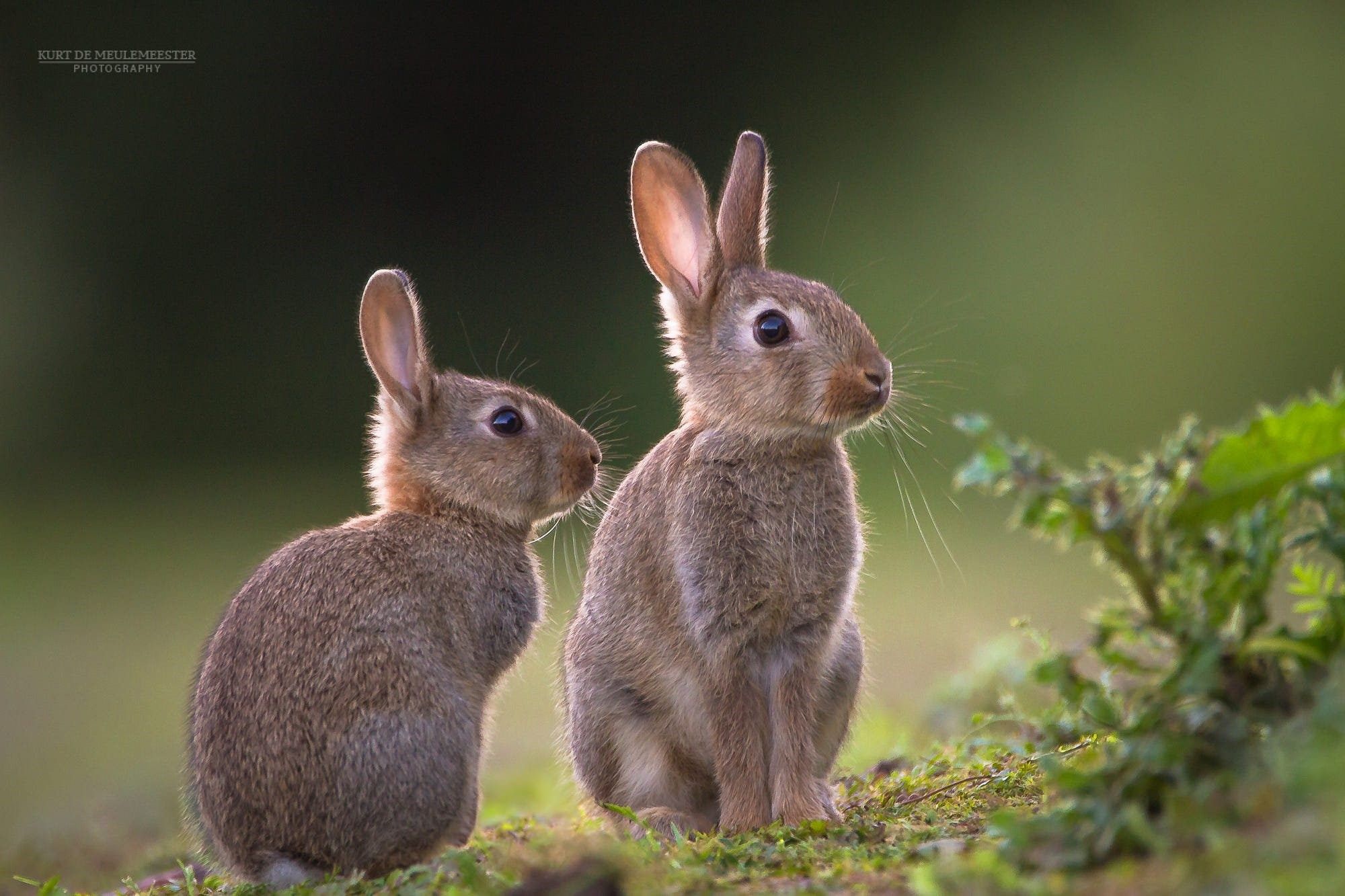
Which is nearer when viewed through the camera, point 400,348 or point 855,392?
point 855,392

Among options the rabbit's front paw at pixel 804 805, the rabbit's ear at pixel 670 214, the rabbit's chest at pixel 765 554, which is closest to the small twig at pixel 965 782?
the rabbit's front paw at pixel 804 805

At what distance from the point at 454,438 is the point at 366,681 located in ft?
4.29

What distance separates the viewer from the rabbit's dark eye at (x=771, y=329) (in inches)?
179

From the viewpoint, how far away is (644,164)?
5.00 metres

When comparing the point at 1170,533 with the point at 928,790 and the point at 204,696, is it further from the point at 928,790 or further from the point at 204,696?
the point at 204,696

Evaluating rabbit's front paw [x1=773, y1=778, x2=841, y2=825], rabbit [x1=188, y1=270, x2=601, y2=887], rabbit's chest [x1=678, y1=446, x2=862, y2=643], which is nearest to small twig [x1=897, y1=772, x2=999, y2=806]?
rabbit's front paw [x1=773, y1=778, x2=841, y2=825]

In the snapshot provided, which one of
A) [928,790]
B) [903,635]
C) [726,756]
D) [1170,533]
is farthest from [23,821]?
[1170,533]

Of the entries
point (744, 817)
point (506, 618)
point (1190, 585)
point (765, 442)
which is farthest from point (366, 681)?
point (1190, 585)

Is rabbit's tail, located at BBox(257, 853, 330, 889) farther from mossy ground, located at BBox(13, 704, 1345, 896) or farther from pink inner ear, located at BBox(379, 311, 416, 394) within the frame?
pink inner ear, located at BBox(379, 311, 416, 394)

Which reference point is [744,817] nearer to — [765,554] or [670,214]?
[765,554]

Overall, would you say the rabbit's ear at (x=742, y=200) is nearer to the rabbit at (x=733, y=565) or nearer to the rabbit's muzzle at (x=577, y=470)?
the rabbit at (x=733, y=565)

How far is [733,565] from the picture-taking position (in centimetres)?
430

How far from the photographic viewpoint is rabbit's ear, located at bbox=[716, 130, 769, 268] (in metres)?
4.86

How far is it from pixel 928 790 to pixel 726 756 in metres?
0.64
